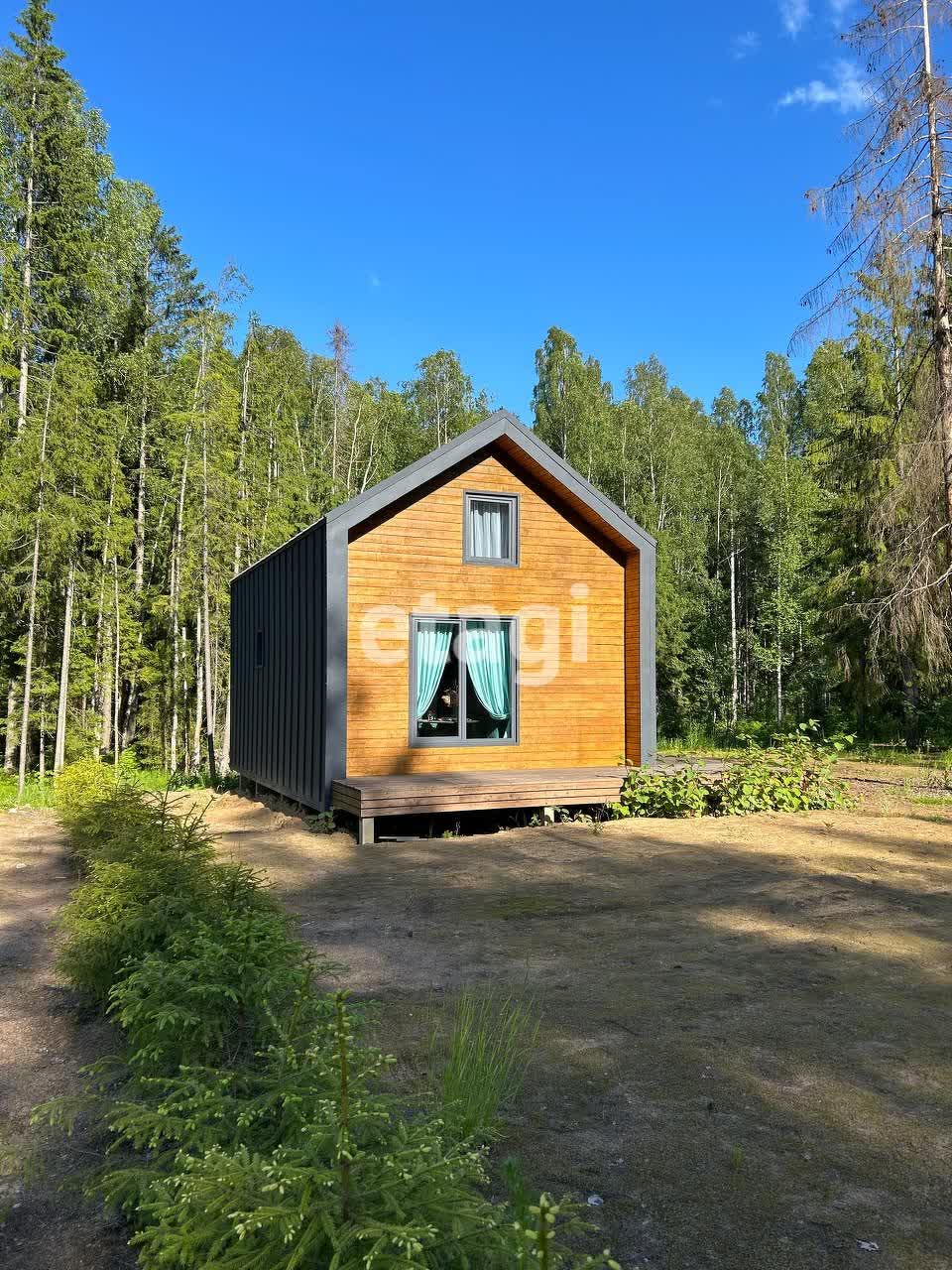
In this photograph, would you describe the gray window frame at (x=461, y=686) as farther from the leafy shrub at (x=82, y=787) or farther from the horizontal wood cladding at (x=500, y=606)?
the leafy shrub at (x=82, y=787)

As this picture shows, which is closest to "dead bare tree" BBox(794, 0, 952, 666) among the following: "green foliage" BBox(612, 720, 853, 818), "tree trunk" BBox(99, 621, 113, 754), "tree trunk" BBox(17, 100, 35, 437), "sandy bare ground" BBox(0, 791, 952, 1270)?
"green foliage" BBox(612, 720, 853, 818)

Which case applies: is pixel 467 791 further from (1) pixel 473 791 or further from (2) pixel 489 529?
(2) pixel 489 529

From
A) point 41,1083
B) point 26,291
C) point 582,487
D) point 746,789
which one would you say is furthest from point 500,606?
point 26,291

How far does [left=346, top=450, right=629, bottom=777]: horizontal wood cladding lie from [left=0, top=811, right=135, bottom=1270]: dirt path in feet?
13.6

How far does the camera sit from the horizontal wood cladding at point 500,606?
9727 millimetres

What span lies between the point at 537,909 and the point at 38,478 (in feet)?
35.4

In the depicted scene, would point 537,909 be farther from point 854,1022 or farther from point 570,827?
point 570,827

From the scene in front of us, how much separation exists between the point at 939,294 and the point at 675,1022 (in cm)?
922

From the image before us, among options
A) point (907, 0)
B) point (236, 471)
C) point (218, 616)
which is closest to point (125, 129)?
point (236, 471)

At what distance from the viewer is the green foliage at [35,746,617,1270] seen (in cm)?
150

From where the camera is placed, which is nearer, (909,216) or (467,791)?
(467,791)

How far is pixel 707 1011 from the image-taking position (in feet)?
12.4

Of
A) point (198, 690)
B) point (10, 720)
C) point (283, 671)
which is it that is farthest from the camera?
point (198, 690)

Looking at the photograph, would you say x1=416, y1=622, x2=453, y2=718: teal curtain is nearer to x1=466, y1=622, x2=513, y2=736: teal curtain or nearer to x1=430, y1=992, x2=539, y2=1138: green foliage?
x1=466, y1=622, x2=513, y2=736: teal curtain
